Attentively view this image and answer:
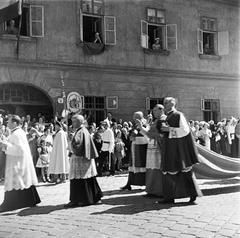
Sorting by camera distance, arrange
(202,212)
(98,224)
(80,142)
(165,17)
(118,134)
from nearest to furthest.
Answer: (98,224) → (202,212) → (80,142) → (118,134) → (165,17)

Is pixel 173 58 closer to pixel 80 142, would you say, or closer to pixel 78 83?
pixel 78 83

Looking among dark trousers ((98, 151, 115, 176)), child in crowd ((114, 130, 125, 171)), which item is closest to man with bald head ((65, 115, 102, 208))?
dark trousers ((98, 151, 115, 176))

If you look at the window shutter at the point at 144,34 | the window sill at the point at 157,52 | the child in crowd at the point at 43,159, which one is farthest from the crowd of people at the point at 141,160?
the window sill at the point at 157,52

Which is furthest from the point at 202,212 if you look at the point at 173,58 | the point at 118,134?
the point at 173,58

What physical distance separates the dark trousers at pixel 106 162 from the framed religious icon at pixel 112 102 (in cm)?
413

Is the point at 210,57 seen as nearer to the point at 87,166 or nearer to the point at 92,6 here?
the point at 92,6

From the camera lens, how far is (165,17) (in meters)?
19.8

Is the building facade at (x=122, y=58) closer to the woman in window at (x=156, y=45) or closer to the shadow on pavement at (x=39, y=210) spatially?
the woman in window at (x=156, y=45)

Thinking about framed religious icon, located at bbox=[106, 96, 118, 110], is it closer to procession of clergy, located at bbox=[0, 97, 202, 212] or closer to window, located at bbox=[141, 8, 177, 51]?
window, located at bbox=[141, 8, 177, 51]

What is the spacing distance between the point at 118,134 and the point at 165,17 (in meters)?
7.69

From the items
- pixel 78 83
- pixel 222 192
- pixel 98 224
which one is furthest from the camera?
pixel 78 83

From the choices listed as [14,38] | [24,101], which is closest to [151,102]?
[24,101]

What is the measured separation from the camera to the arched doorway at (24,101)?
15.9 meters

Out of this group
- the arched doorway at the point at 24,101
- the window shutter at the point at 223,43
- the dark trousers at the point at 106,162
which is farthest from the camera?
the window shutter at the point at 223,43
